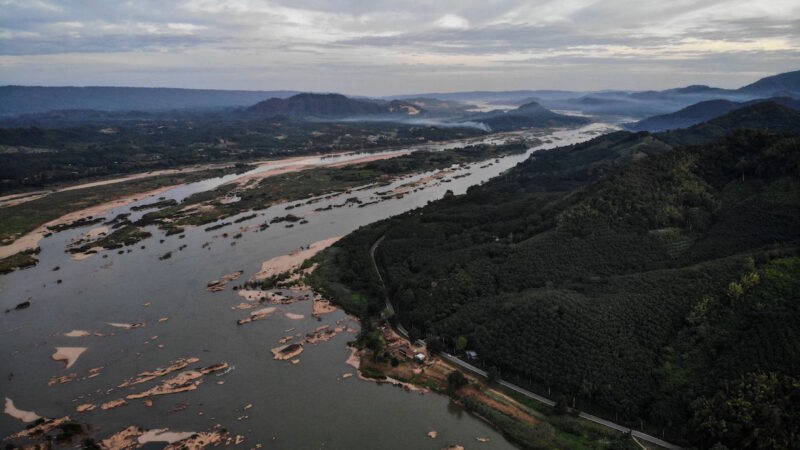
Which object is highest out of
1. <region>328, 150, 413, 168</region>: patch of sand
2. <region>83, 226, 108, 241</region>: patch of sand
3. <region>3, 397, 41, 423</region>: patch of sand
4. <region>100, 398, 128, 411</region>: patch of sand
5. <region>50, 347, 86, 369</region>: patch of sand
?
<region>328, 150, 413, 168</region>: patch of sand

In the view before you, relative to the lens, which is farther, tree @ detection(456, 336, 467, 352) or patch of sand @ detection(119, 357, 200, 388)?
tree @ detection(456, 336, 467, 352)

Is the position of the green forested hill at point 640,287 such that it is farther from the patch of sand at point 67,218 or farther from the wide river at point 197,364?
the patch of sand at point 67,218

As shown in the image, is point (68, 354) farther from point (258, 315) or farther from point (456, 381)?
point (456, 381)

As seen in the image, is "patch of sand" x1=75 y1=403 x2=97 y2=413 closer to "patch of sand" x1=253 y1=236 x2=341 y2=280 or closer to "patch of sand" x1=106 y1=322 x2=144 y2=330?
"patch of sand" x1=106 y1=322 x2=144 y2=330

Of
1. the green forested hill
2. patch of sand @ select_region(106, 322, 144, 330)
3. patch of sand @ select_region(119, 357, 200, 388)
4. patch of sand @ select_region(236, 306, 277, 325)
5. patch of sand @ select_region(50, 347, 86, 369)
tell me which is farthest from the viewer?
patch of sand @ select_region(236, 306, 277, 325)

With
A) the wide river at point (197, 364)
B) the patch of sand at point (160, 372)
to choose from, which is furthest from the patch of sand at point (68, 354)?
the patch of sand at point (160, 372)

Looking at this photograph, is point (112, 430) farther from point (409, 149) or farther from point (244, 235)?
point (409, 149)

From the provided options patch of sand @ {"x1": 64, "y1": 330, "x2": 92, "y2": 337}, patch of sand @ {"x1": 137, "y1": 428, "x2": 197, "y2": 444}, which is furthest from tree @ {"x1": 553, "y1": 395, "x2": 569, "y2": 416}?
patch of sand @ {"x1": 64, "y1": 330, "x2": 92, "y2": 337}
